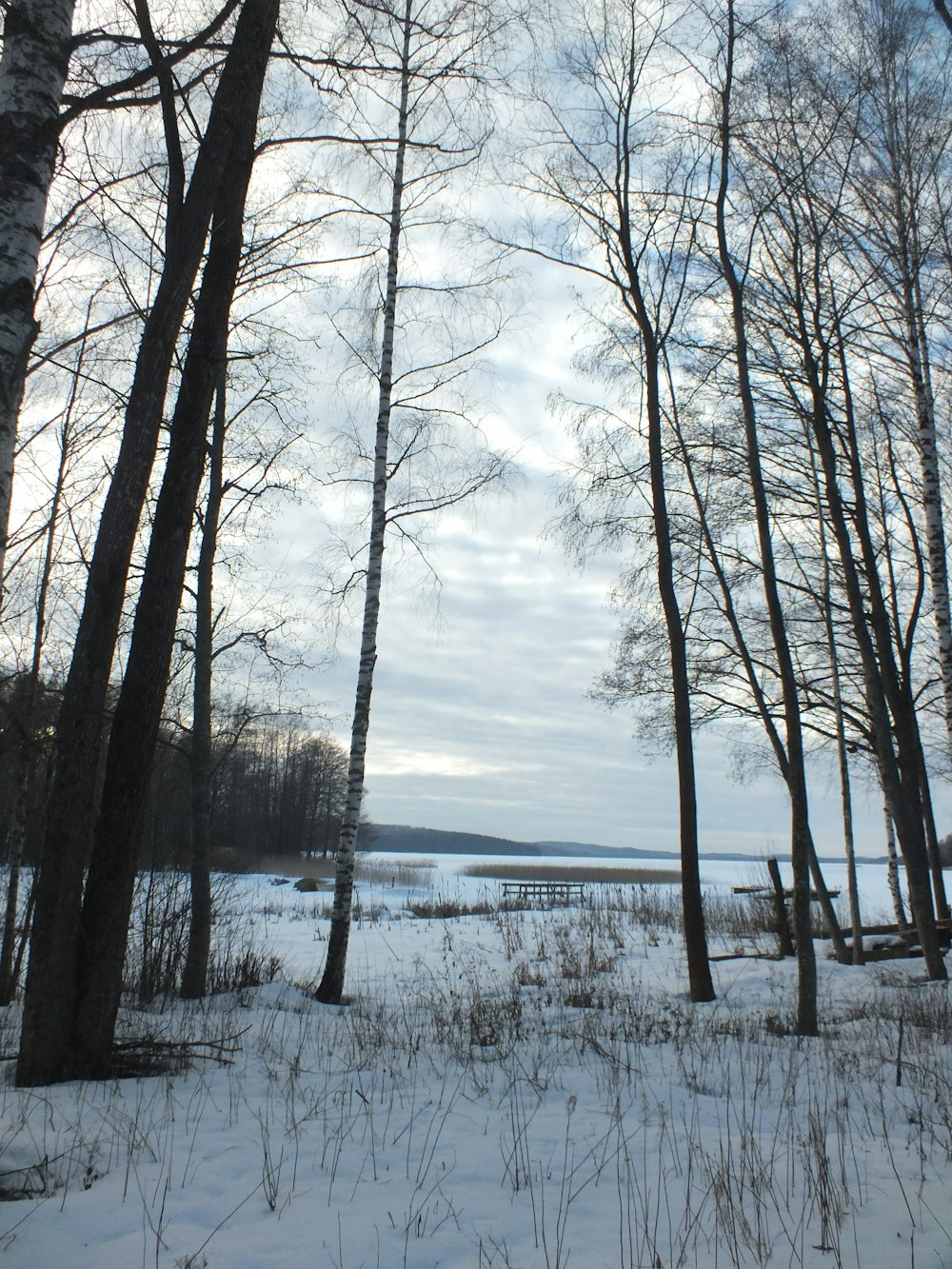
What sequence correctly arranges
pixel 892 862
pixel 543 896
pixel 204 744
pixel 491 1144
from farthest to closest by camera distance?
pixel 543 896 → pixel 892 862 → pixel 204 744 → pixel 491 1144

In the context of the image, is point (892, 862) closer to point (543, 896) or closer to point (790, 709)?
point (790, 709)

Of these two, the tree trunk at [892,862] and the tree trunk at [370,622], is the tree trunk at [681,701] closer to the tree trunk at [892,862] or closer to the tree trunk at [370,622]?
the tree trunk at [370,622]

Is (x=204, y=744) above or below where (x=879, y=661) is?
below

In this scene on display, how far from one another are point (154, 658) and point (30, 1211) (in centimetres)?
304

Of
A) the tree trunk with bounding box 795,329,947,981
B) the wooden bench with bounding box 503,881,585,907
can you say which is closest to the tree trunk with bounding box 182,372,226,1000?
the tree trunk with bounding box 795,329,947,981

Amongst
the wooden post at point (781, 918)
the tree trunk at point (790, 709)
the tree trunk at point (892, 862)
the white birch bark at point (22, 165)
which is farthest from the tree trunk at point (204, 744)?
the tree trunk at point (892, 862)

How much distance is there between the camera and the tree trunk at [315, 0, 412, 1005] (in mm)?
8391

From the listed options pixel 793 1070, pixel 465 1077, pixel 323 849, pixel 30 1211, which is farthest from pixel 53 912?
pixel 323 849

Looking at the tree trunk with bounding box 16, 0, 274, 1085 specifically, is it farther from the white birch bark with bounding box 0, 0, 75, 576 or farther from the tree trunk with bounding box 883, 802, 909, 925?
the tree trunk with bounding box 883, 802, 909, 925

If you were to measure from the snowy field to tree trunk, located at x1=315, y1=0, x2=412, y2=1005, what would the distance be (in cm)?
72

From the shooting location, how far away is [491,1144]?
12.8 feet

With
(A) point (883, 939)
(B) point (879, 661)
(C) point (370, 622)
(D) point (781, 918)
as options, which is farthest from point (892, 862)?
(C) point (370, 622)

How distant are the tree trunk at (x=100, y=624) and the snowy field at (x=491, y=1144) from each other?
443mm

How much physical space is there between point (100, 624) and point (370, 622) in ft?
13.7
